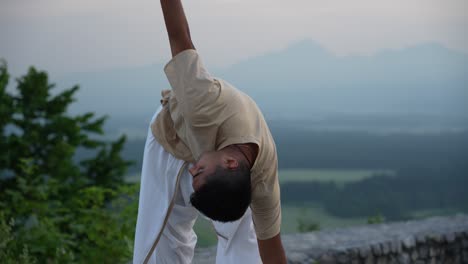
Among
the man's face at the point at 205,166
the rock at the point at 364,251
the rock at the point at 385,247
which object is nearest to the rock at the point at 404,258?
the rock at the point at 385,247

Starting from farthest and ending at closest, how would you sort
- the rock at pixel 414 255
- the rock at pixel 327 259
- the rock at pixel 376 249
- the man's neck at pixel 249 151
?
the rock at pixel 414 255 < the rock at pixel 376 249 < the rock at pixel 327 259 < the man's neck at pixel 249 151

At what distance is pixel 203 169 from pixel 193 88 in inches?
10.7

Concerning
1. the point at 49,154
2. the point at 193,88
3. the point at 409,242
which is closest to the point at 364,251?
the point at 409,242

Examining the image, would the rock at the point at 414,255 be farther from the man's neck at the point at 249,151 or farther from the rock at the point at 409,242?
the man's neck at the point at 249,151

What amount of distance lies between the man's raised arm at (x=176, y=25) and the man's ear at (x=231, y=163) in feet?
1.42

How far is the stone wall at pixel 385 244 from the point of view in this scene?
14.3 ft

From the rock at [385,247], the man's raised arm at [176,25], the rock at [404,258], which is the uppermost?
the man's raised arm at [176,25]

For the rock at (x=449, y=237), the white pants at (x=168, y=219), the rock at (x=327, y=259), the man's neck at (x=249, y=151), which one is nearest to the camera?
the man's neck at (x=249, y=151)

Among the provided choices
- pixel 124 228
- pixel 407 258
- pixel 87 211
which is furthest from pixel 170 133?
pixel 407 258

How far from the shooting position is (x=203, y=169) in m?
2.10

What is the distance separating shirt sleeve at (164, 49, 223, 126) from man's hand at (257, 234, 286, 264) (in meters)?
0.51

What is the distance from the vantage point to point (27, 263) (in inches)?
146

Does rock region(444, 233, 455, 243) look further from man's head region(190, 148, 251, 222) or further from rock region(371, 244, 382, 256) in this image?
man's head region(190, 148, 251, 222)

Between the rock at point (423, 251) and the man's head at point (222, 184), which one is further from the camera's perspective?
the rock at point (423, 251)
